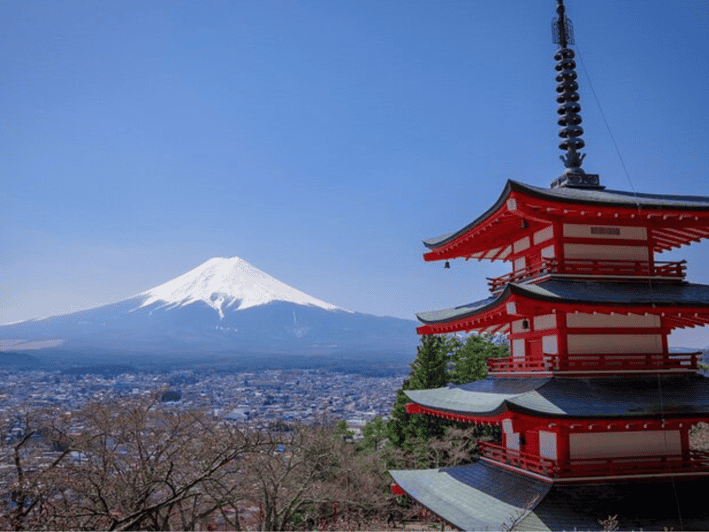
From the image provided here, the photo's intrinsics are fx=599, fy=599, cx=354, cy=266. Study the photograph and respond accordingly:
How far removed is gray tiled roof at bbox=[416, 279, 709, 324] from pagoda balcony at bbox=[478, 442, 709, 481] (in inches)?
119

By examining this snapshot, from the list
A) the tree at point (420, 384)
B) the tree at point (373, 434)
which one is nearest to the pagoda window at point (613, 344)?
the tree at point (420, 384)

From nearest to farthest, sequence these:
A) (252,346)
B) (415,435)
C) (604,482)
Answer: (604,482)
(415,435)
(252,346)

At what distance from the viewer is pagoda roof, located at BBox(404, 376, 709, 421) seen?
35.6 feet

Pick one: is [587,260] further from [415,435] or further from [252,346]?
[252,346]

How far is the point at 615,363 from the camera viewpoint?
12.3 metres

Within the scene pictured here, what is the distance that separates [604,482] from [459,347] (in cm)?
2682

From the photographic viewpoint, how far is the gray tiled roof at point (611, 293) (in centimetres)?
1138

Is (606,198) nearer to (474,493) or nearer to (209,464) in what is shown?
(474,493)

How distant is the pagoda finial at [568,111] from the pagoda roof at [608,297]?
303 cm

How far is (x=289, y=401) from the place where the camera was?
262 feet

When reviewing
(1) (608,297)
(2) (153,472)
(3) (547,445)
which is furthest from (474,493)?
(2) (153,472)

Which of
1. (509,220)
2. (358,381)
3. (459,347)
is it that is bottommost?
(358,381)

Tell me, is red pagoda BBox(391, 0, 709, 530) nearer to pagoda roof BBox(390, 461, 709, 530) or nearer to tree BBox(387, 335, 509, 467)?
pagoda roof BBox(390, 461, 709, 530)

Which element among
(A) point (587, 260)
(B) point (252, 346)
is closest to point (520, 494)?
(A) point (587, 260)
